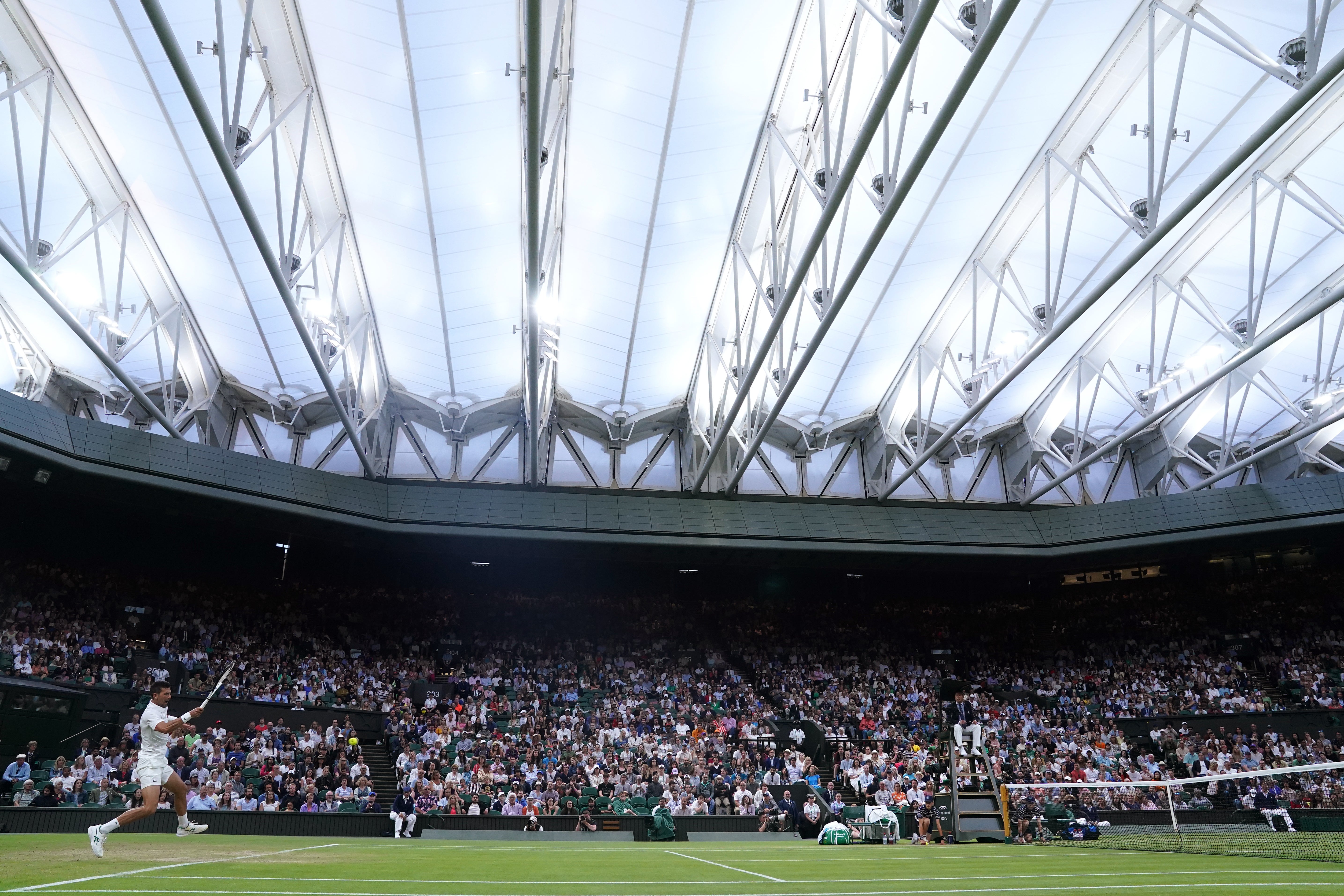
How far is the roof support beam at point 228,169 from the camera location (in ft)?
42.9

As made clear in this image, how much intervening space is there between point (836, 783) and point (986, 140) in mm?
18716

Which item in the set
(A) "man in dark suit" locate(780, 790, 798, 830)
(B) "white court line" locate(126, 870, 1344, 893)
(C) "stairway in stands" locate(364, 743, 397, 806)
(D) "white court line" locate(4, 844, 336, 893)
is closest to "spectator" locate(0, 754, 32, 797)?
(C) "stairway in stands" locate(364, 743, 397, 806)

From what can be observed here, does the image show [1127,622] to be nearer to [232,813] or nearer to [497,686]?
[497,686]

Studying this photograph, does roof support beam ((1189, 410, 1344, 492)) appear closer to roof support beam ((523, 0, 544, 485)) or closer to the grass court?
the grass court

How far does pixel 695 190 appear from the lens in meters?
21.9

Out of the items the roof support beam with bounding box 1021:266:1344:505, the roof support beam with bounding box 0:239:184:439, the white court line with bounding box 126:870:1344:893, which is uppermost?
the roof support beam with bounding box 0:239:184:439

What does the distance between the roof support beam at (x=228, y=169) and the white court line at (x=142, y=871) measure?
11305 mm

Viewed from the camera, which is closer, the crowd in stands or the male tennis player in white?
the male tennis player in white

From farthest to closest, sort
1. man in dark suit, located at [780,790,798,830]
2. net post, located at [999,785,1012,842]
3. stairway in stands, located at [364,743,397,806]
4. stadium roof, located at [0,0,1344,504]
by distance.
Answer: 1. stairway in stands, located at [364,743,397,806]
2. man in dark suit, located at [780,790,798,830]
3. net post, located at [999,785,1012,842]
4. stadium roof, located at [0,0,1344,504]

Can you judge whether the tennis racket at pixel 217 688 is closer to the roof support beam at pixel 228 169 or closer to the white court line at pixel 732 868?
the white court line at pixel 732 868

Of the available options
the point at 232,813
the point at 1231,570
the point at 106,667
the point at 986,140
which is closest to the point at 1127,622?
the point at 1231,570

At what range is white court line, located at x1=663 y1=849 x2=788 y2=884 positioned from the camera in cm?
718

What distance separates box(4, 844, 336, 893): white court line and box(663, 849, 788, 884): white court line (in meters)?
4.66

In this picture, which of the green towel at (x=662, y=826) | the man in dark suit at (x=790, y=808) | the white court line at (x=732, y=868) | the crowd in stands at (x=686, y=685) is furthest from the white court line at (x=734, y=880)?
the man in dark suit at (x=790, y=808)
